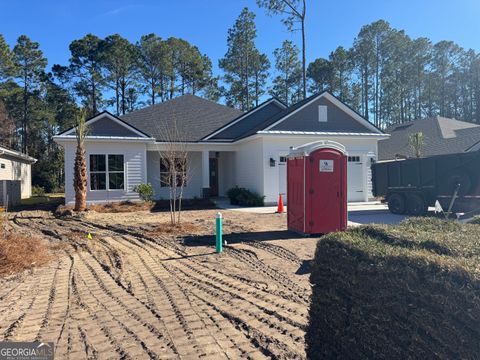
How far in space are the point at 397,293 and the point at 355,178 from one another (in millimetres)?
17632

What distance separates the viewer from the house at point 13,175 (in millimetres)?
19125

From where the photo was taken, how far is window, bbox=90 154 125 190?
18.2m

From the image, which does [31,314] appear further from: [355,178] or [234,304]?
[355,178]

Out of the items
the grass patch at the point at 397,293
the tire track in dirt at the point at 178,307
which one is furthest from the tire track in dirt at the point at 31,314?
the grass patch at the point at 397,293

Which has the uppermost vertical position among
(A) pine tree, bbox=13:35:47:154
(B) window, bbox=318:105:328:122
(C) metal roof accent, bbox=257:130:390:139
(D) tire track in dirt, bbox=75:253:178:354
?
(A) pine tree, bbox=13:35:47:154

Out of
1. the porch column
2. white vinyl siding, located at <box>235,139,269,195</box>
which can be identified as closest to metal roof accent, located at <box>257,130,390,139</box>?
white vinyl siding, located at <box>235,139,269,195</box>

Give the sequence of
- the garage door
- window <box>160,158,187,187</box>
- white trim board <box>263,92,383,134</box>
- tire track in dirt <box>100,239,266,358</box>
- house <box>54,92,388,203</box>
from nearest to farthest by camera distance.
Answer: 1. tire track in dirt <box>100,239,266,358</box>
2. window <box>160,158,187,187</box>
3. house <box>54,92,388,203</box>
4. the garage door
5. white trim board <box>263,92,383,134</box>

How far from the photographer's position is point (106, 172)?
60.0 ft

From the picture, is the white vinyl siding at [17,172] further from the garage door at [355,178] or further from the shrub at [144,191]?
the garage door at [355,178]

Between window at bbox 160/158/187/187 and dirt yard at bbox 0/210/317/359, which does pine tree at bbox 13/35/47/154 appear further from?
dirt yard at bbox 0/210/317/359

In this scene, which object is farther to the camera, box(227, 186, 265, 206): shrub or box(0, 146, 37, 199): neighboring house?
box(0, 146, 37, 199): neighboring house

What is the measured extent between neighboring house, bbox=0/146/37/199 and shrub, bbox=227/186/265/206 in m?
13.2

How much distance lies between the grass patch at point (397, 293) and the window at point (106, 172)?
55.1 ft

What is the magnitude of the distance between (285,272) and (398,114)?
153 ft
